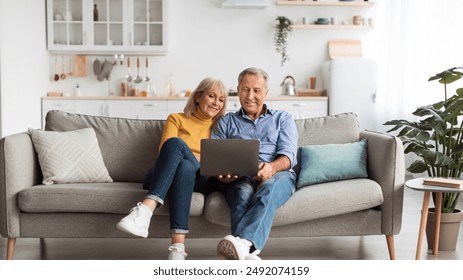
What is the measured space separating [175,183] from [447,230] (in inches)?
65.0

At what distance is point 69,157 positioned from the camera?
11.2 feet

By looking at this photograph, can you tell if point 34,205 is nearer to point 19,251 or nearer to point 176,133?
point 19,251

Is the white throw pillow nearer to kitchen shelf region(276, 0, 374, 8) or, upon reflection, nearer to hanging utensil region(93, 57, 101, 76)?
hanging utensil region(93, 57, 101, 76)

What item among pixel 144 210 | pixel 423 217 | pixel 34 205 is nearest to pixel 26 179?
pixel 34 205

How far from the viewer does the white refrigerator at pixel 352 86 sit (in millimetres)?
6594

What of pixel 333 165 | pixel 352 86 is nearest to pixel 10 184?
pixel 333 165

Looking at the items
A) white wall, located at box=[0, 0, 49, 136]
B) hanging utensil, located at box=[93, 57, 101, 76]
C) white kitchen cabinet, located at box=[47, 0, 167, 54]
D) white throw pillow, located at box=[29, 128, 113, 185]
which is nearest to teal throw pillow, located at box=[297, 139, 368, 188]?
white throw pillow, located at box=[29, 128, 113, 185]

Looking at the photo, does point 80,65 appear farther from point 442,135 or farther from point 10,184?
point 442,135

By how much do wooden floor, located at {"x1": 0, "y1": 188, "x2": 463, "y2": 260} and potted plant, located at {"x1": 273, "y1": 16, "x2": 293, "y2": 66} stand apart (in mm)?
3632

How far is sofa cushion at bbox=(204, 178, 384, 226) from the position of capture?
3.06m

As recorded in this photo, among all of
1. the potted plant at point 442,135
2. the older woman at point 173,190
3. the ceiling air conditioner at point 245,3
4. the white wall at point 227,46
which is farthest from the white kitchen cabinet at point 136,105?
the older woman at point 173,190
